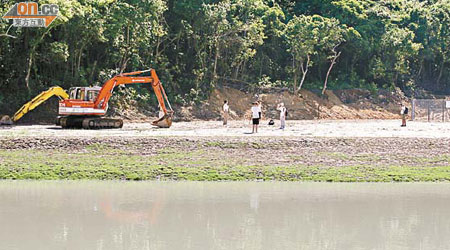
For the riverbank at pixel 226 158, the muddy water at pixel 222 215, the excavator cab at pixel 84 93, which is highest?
the excavator cab at pixel 84 93

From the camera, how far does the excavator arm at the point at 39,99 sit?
43094 mm

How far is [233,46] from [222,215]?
43.6 metres

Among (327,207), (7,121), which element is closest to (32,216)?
(327,207)

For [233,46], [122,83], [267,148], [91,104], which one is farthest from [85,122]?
[233,46]

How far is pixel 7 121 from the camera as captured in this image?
44.2 meters

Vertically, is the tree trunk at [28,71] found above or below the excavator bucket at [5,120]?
above

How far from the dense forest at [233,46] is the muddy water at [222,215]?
24.4 metres

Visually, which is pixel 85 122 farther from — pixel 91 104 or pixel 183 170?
pixel 183 170

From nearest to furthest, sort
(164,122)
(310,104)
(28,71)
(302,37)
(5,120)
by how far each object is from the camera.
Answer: (164,122) → (5,120) → (28,71) → (302,37) → (310,104)

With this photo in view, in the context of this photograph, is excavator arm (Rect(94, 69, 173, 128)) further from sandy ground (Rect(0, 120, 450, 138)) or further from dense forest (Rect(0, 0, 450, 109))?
dense forest (Rect(0, 0, 450, 109))

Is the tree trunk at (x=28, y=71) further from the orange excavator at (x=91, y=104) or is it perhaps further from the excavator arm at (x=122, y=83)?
the excavator arm at (x=122, y=83)

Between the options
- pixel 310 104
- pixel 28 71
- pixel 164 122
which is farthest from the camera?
pixel 310 104

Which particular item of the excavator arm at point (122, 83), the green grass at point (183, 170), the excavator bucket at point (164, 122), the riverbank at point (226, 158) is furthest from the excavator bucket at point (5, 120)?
the green grass at point (183, 170)

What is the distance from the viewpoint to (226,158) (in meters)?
27.9
